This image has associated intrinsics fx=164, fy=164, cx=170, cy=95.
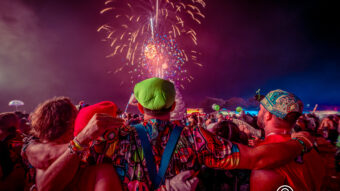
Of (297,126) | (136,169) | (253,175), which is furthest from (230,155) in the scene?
(297,126)

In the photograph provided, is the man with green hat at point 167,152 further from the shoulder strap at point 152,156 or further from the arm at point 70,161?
the arm at point 70,161

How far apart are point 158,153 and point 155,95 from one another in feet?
1.83

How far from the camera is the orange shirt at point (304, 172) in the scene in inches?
65.1

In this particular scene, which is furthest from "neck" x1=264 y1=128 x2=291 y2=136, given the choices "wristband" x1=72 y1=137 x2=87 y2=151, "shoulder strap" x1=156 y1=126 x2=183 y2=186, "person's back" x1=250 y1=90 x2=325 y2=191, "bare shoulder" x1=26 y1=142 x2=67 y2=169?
"bare shoulder" x1=26 y1=142 x2=67 y2=169

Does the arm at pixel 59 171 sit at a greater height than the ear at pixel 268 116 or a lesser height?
lesser

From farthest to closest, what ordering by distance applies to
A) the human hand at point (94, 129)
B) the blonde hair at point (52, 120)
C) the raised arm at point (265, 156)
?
the blonde hair at point (52, 120) → the raised arm at point (265, 156) → the human hand at point (94, 129)

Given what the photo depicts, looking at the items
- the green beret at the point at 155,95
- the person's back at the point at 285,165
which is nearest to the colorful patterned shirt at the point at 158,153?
the green beret at the point at 155,95

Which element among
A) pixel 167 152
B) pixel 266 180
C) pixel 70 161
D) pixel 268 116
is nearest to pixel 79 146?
pixel 70 161

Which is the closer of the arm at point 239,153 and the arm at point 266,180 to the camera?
the arm at point 239,153

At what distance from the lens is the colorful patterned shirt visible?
4.85 ft

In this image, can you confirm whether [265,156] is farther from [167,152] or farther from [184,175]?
[167,152]

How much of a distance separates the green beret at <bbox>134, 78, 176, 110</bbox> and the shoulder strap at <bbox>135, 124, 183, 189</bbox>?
263 mm

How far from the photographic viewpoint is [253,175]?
163cm

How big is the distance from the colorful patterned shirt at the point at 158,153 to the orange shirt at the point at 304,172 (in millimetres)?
634
